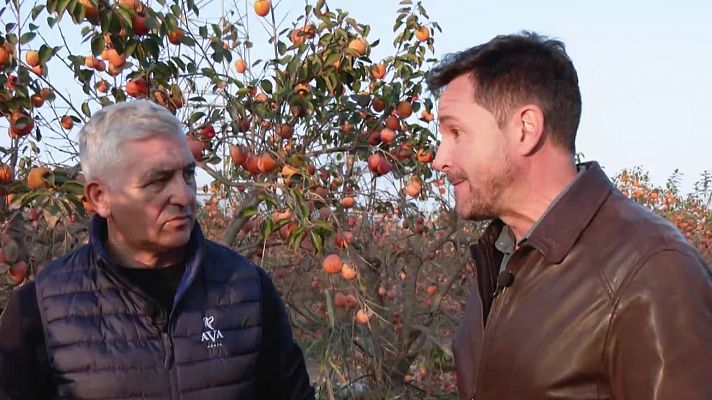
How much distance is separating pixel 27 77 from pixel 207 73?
2.06 feet

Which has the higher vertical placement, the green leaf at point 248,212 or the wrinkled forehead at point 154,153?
the wrinkled forehead at point 154,153

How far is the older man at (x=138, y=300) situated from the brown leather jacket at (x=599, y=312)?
54 cm

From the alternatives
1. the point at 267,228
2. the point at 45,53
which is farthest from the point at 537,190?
the point at 45,53

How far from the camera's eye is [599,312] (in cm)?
143

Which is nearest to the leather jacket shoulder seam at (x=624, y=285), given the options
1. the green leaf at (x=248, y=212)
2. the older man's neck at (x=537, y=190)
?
the older man's neck at (x=537, y=190)

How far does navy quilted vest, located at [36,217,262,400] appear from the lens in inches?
70.0

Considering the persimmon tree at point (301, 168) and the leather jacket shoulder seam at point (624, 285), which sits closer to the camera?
the leather jacket shoulder seam at point (624, 285)

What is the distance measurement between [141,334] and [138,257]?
184 mm

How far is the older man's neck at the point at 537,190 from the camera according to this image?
5.34 feet

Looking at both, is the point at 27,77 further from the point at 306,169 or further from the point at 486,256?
the point at 486,256

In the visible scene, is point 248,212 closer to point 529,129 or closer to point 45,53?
point 45,53

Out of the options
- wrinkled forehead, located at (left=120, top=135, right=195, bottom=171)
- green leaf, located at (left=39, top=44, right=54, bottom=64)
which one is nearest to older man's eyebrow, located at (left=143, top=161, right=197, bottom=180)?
wrinkled forehead, located at (left=120, top=135, right=195, bottom=171)

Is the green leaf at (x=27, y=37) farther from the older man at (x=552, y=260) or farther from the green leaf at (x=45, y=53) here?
the older man at (x=552, y=260)

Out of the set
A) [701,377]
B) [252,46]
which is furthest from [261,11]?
[701,377]
